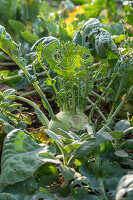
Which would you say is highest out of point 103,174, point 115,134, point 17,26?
point 17,26

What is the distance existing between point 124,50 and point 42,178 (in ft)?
2.93

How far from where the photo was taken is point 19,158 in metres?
1.10

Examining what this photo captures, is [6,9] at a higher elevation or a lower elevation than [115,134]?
higher

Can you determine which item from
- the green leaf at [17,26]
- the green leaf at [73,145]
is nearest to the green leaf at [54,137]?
the green leaf at [73,145]

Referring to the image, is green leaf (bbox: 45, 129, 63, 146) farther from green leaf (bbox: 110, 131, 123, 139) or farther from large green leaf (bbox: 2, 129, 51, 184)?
green leaf (bbox: 110, 131, 123, 139)

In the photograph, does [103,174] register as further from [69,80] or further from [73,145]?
[69,80]

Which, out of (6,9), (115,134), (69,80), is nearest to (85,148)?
(115,134)

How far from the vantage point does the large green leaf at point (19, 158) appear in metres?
1.04

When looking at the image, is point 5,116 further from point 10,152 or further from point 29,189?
point 29,189

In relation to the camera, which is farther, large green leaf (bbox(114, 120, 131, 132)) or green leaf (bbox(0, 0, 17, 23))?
green leaf (bbox(0, 0, 17, 23))

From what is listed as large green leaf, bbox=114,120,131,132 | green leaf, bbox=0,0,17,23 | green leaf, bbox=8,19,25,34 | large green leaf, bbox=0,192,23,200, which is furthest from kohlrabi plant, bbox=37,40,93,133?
green leaf, bbox=0,0,17,23

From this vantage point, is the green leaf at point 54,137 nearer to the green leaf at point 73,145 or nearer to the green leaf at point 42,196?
the green leaf at point 73,145

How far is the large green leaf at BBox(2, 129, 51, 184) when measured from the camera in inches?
40.9

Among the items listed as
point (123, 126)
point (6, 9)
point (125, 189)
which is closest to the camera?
point (125, 189)
